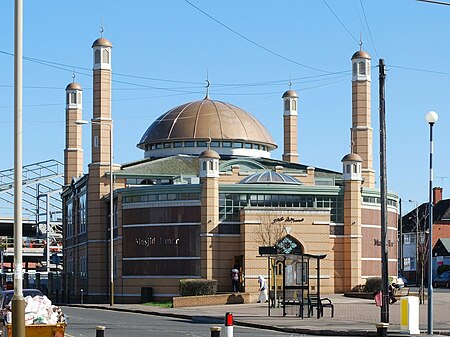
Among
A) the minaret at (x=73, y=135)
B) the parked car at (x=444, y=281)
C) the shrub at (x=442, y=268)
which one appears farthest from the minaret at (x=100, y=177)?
the shrub at (x=442, y=268)

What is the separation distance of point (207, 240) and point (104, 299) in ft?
34.6

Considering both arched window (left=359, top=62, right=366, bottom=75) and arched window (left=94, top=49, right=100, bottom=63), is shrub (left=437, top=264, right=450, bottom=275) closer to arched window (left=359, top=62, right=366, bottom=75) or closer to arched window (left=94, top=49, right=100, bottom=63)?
arched window (left=359, top=62, right=366, bottom=75)

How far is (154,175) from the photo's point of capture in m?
67.8

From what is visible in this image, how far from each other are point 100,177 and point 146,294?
32.2 feet

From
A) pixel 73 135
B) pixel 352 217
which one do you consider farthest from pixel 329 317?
pixel 73 135

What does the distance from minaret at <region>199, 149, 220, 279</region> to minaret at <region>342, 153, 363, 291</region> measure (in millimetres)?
8068

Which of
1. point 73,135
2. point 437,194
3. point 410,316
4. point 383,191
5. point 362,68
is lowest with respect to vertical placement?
point 410,316

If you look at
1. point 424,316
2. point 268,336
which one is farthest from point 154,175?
point 268,336

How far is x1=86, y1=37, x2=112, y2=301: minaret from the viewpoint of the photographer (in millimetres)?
67375

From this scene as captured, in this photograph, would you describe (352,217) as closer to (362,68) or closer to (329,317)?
(362,68)

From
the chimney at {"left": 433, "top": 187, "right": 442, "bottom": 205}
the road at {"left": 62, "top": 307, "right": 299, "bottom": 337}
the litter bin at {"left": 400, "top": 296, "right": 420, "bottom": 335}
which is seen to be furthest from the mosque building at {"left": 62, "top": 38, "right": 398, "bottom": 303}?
the chimney at {"left": 433, "top": 187, "right": 442, "bottom": 205}

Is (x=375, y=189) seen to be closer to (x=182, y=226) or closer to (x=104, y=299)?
(x=182, y=226)

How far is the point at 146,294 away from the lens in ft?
201

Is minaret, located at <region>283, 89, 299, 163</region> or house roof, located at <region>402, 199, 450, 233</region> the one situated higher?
minaret, located at <region>283, 89, 299, 163</region>
